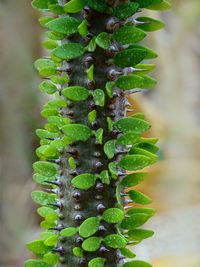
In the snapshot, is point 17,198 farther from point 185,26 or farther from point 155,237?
point 185,26

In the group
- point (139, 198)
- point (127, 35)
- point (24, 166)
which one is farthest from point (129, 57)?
point (24, 166)

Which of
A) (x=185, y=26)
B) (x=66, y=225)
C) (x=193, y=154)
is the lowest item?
(x=66, y=225)

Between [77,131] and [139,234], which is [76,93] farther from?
[139,234]

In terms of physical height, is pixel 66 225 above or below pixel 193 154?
below

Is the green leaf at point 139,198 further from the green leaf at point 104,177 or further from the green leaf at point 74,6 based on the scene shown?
the green leaf at point 74,6

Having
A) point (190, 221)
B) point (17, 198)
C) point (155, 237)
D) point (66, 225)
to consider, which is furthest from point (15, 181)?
point (66, 225)

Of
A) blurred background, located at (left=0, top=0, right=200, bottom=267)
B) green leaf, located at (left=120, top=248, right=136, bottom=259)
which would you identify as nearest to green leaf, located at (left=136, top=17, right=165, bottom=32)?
green leaf, located at (left=120, top=248, right=136, bottom=259)

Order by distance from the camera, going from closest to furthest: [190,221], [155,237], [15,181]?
[155,237] < [15,181] < [190,221]
